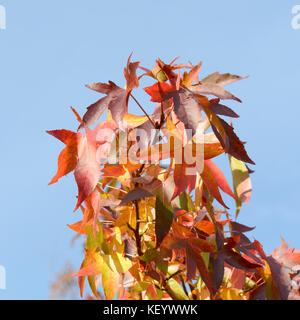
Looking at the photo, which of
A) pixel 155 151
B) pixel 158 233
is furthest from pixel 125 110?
pixel 158 233

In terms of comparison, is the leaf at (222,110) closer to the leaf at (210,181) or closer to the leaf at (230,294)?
the leaf at (210,181)

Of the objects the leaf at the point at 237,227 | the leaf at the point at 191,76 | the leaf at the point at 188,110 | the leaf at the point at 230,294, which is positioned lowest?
the leaf at the point at 230,294

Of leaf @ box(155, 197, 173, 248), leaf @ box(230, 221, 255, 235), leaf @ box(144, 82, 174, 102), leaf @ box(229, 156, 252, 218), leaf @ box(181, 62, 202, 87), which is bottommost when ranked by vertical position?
leaf @ box(230, 221, 255, 235)

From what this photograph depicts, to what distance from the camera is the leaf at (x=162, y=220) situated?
2.17 ft

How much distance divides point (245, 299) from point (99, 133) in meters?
0.44

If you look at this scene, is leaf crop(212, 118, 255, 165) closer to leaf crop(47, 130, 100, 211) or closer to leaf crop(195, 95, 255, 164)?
leaf crop(195, 95, 255, 164)

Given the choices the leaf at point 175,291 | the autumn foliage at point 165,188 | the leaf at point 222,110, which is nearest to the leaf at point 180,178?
the autumn foliage at point 165,188

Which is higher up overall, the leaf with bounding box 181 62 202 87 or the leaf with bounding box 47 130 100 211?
the leaf with bounding box 181 62 202 87

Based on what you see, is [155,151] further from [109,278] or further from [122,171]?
[109,278]

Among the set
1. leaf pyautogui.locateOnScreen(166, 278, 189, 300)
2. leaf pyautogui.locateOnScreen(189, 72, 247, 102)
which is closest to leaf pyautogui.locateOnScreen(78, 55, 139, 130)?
leaf pyautogui.locateOnScreen(189, 72, 247, 102)

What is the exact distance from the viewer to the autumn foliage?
685 millimetres

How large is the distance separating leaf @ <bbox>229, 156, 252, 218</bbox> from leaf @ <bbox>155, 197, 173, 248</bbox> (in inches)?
7.7

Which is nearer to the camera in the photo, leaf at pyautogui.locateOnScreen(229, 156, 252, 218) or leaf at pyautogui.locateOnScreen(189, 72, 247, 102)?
leaf at pyautogui.locateOnScreen(189, 72, 247, 102)
